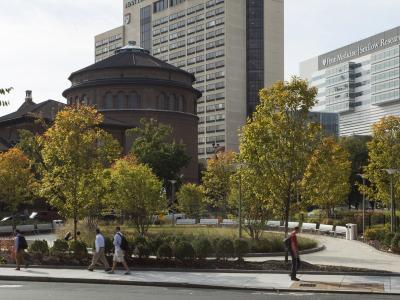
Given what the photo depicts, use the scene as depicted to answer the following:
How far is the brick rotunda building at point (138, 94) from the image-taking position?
294ft

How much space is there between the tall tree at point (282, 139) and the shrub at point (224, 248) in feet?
8.37

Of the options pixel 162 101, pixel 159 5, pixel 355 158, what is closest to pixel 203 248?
pixel 355 158

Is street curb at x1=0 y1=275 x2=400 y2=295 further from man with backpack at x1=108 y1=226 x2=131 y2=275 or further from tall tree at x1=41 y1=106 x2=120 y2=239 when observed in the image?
tall tree at x1=41 y1=106 x2=120 y2=239

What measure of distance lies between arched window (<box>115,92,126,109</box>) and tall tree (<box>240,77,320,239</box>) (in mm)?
66330

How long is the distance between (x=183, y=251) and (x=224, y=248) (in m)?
1.59

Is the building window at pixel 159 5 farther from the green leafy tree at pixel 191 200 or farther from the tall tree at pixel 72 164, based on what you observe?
the tall tree at pixel 72 164

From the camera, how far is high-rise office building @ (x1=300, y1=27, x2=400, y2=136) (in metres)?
166

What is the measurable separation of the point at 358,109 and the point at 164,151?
4905 inches

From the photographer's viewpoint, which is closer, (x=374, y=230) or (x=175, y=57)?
(x=374, y=230)

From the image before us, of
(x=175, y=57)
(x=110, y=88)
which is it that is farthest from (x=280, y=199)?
(x=175, y=57)

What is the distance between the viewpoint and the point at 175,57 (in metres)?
175

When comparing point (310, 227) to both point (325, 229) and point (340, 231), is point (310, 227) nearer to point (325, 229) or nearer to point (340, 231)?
point (325, 229)

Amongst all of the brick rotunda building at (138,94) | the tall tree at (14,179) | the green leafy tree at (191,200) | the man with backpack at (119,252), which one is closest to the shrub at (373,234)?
the man with backpack at (119,252)

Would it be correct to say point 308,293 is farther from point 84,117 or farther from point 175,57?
point 175,57
